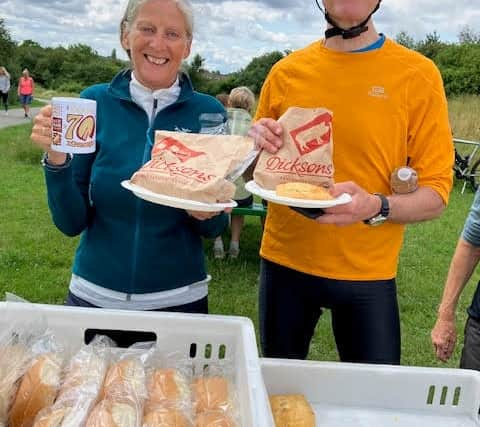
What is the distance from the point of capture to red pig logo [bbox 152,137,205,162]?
1.39 m

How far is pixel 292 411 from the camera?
4.28 ft

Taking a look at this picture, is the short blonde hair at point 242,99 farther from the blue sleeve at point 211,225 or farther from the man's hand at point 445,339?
the blue sleeve at point 211,225

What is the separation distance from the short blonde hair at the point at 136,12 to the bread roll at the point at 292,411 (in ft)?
3.81

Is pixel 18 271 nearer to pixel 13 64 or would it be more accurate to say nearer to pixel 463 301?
pixel 463 301

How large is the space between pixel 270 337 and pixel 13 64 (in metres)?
35.2

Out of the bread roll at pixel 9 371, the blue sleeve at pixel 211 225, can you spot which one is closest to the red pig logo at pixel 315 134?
the blue sleeve at pixel 211 225

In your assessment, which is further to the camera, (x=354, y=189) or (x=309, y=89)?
(x=309, y=89)

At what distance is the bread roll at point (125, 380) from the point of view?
113 centimetres

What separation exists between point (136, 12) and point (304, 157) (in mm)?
701

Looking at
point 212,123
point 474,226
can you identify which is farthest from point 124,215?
point 474,226

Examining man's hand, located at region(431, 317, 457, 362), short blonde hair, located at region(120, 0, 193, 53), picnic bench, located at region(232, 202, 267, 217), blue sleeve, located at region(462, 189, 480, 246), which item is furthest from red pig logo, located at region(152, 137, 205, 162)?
picnic bench, located at region(232, 202, 267, 217)

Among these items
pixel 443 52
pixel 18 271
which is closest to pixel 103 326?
pixel 18 271

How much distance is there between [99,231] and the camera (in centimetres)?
171

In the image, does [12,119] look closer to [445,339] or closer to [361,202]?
[445,339]
